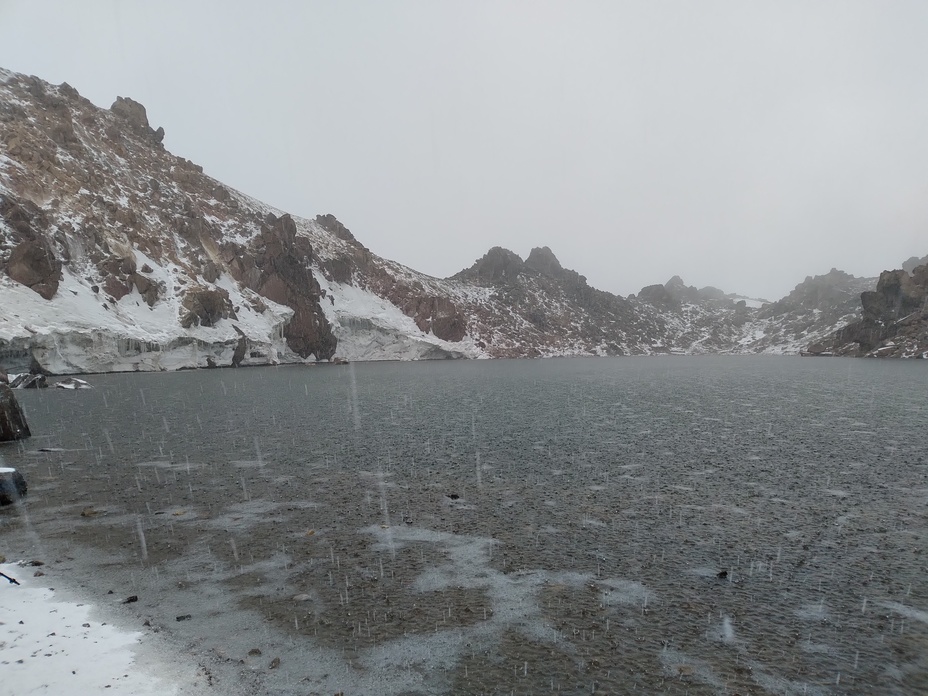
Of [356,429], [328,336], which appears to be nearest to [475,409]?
[356,429]

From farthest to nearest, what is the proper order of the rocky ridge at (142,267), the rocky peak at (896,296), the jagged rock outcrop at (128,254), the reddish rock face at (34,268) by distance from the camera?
the rocky peak at (896,296) < the rocky ridge at (142,267) < the jagged rock outcrop at (128,254) < the reddish rock face at (34,268)

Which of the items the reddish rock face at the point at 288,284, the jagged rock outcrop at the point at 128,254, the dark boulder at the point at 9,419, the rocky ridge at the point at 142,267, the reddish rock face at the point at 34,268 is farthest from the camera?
the reddish rock face at the point at 288,284

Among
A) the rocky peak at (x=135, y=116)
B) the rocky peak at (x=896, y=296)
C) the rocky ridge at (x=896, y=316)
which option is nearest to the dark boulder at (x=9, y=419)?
the rocky peak at (x=135, y=116)

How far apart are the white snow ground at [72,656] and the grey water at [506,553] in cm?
77

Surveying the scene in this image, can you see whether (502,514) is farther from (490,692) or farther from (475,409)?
(475,409)

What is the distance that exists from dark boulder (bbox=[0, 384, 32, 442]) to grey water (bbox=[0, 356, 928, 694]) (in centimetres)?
181

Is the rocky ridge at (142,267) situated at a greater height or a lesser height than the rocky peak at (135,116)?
lesser

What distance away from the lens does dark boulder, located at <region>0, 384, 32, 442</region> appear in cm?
3259

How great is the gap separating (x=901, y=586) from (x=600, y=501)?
365 inches

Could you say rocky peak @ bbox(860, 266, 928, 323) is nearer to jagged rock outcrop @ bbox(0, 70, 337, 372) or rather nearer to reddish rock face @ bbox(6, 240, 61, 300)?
jagged rock outcrop @ bbox(0, 70, 337, 372)

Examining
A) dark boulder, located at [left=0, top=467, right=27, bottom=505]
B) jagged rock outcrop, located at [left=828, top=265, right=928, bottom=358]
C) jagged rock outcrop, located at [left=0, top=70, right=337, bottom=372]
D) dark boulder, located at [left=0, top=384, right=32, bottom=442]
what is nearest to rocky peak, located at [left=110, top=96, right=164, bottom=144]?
jagged rock outcrop, located at [left=0, top=70, right=337, bottom=372]

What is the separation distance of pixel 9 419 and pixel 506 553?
111 feet

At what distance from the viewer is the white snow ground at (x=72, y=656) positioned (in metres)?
8.79

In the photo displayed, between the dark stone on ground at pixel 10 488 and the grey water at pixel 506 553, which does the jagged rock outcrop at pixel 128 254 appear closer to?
the grey water at pixel 506 553
